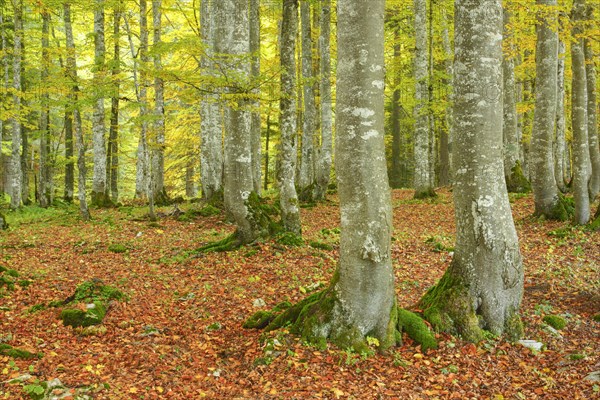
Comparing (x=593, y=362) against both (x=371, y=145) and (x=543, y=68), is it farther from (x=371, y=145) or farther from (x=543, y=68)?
(x=543, y=68)

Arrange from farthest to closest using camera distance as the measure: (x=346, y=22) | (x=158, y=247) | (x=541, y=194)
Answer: (x=541, y=194) → (x=158, y=247) → (x=346, y=22)

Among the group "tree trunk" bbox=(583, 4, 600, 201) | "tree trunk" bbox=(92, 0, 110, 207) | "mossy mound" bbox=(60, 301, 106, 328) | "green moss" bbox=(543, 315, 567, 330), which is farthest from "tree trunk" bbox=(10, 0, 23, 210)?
"tree trunk" bbox=(583, 4, 600, 201)

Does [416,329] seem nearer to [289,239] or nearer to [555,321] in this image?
[555,321]

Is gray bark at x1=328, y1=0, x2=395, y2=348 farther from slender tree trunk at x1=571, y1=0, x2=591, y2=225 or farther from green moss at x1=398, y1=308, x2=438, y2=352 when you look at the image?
slender tree trunk at x1=571, y1=0, x2=591, y2=225

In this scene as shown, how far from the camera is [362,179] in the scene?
15.7 feet

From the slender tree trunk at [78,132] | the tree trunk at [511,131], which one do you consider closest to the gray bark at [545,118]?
the tree trunk at [511,131]

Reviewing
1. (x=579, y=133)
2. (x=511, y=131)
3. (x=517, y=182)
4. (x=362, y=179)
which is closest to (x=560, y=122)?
(x=511, y=131)

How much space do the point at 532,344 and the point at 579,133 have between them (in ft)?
25.0

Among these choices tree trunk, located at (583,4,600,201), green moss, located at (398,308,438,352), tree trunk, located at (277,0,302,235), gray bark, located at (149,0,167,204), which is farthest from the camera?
gray bark, located at (149,0,167,204)

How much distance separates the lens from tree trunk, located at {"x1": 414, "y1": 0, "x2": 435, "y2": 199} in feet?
52.1

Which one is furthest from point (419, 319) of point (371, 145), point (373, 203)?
point (371, 145)

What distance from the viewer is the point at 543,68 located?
10.6 m

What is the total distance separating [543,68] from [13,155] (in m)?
17.6

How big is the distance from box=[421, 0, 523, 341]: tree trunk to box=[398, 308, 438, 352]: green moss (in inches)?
7.9
